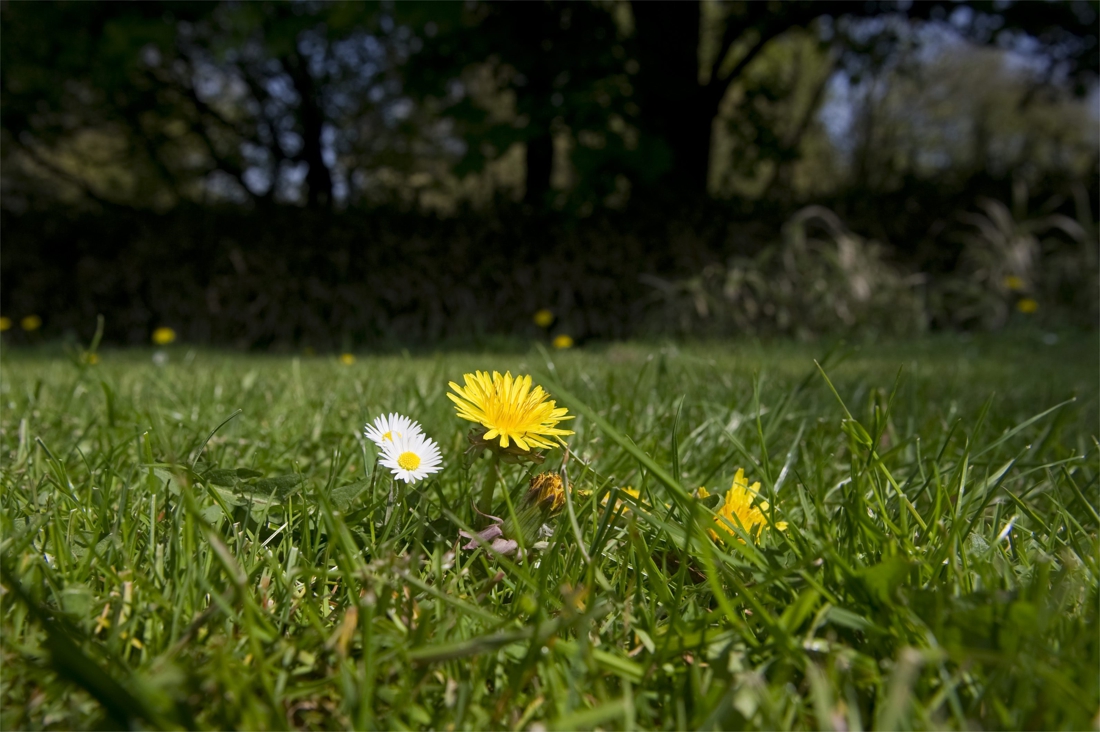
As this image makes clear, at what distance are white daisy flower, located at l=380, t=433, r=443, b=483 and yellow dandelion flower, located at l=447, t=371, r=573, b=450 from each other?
0.08 metres

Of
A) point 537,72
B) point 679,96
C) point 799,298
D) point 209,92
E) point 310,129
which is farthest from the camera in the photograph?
point 209,92

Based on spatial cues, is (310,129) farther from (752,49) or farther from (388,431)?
(388,431)

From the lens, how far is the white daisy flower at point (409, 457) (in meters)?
0.90

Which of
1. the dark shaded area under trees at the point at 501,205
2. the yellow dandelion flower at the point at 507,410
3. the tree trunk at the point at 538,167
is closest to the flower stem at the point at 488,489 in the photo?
the yellow dandelion flower at the point at 507,410

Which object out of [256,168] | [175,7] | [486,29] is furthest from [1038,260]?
[256,168]

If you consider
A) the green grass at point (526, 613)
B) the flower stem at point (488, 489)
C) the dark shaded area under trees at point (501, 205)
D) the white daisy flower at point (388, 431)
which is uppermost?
the dark shaded area under trees at point (501, 205)

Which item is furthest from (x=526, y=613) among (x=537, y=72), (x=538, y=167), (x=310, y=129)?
(x=310, y=129)

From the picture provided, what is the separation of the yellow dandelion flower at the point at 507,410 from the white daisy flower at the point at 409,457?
8cm

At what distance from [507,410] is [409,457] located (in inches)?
5.3

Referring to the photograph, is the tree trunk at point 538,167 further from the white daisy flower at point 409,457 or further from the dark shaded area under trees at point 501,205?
the white daisy flower at point 409,457

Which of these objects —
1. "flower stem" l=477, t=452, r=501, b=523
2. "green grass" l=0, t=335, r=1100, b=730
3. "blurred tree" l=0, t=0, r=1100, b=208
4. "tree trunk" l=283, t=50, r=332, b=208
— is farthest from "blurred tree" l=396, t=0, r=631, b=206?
"flower stem" l=477, t=452, r=501, b=523

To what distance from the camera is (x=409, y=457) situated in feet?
3.07

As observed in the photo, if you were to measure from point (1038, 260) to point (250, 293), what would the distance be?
729 cm

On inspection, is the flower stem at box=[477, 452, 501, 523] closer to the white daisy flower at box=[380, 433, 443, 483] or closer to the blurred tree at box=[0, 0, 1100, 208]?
the white daisy flower at box=[380, 433, 443, 483]
